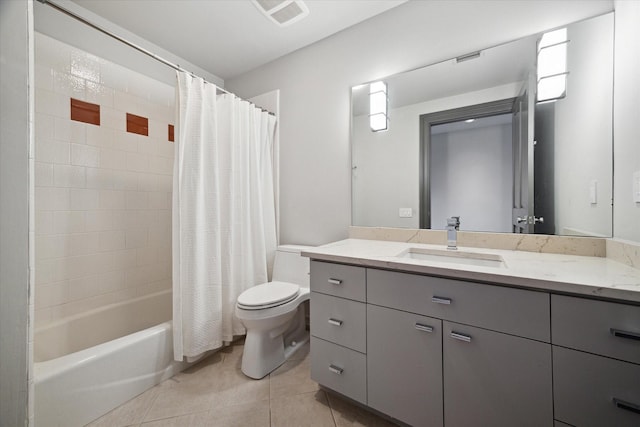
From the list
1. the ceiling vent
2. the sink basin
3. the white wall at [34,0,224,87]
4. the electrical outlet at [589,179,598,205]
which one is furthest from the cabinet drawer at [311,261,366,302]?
the white wall at [34,0,224,87]

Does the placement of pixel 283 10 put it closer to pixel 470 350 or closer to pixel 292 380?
pixel 470 350

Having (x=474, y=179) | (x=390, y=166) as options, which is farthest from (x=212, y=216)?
(x=474, y=179)

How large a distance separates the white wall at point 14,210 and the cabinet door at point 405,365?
1.29m

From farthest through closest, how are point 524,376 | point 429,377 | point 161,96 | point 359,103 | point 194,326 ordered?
point 161,96
point 359,103
point 194,326
point 429,377
point 524,376

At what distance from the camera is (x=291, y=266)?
1.99 metres

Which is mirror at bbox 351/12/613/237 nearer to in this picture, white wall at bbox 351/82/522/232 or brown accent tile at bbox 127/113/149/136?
white wall at bbox 351/82/522/232

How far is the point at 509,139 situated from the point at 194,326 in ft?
7.15

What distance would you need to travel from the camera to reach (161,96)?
2090mm

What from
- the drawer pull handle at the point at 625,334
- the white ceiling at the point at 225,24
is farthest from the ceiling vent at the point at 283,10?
the drawer pull handle at the point at 625,334

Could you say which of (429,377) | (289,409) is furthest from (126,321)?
(429,377)

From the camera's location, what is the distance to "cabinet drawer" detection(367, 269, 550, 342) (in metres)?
0.81

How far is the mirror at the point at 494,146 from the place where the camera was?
3.78 feet

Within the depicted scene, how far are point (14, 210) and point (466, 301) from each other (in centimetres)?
163

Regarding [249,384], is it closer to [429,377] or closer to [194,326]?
[194,326]
